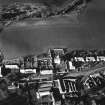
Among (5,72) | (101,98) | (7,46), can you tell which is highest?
(7,46)

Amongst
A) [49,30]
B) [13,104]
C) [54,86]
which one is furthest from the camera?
[49,30]

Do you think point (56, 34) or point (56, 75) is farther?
point (56, 34)

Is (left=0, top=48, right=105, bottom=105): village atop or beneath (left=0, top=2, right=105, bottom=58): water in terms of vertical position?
beneath

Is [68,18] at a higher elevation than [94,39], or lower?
higher

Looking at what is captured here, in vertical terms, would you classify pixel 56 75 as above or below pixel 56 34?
below

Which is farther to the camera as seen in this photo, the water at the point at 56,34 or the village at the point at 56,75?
the water at the point at 56,34

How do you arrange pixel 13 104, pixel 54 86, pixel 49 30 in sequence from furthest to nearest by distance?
1. pixel 49 30
2. pixel 54 86
3. pixel 13 104

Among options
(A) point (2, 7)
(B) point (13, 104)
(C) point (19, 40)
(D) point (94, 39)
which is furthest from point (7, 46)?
(D) point (94, 39)

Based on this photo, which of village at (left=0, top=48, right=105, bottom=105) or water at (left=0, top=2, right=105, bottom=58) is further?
water at (left=0, top=2, right=105, bottom=58)

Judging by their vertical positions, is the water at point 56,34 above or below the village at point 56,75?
above

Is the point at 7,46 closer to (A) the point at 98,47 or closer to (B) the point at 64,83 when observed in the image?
(B) the point at 64,83

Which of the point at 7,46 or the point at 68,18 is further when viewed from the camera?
the point at 68,18
